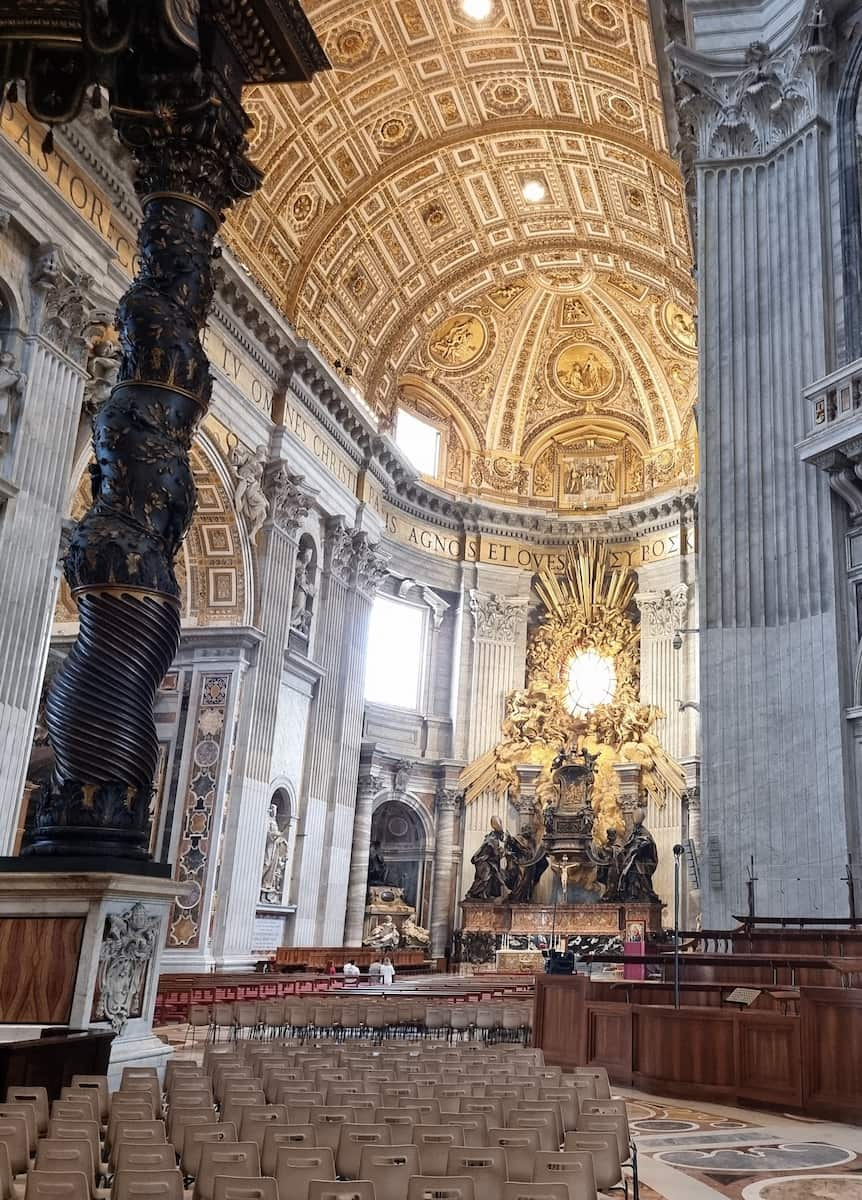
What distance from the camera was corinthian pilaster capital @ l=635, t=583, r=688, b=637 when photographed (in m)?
25.5

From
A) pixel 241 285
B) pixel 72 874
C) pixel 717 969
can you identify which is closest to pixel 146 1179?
pixel 72 874

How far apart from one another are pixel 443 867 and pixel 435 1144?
70.5 ft

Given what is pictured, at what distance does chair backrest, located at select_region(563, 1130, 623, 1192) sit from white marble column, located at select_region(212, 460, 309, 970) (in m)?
14.0

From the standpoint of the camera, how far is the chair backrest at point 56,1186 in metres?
2.66

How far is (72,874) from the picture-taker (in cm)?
488

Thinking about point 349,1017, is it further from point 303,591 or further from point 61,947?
point 303,591

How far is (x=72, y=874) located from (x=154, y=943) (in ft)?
2.39

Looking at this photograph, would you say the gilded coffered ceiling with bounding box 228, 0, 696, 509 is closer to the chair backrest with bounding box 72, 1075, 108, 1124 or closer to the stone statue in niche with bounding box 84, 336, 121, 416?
the stone statue in niche with bounding box 84, 336, 121, 416

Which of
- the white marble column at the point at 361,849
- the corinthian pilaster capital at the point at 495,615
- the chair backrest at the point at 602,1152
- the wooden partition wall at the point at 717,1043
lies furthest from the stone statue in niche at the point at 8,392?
the corinthian pilaster capital at the point at 495,615

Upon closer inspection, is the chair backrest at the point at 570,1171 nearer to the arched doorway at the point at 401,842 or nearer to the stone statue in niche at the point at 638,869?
the stone statue in niche at the point at 638,869

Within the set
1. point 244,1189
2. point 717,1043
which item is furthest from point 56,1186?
point 717,1043

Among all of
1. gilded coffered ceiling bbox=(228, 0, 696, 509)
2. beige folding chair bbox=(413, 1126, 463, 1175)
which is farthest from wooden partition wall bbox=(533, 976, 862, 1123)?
gilded coffered ceiling bbox=(228, 0, 696, 509)

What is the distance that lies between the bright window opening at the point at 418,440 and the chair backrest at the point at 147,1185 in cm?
2422

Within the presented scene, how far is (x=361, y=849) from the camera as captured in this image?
22328 millimetres
